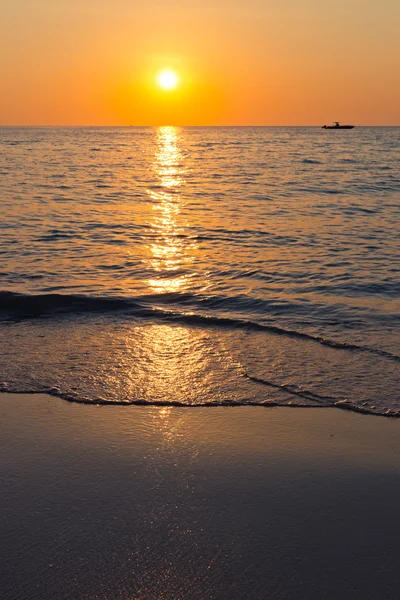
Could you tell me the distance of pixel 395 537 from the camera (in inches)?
152

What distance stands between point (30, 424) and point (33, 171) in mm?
37316

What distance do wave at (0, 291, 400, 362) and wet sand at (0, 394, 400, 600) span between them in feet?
10.2

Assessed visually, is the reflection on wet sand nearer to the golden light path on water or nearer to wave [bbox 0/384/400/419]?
the golden light path on water

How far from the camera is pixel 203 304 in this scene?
10398 mm

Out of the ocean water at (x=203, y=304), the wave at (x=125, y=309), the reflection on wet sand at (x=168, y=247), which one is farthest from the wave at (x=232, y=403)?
the reflection on wet sand at (x=168, y=247)

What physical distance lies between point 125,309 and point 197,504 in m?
5.90

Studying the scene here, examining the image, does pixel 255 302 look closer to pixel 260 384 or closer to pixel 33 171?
pixel 260 384

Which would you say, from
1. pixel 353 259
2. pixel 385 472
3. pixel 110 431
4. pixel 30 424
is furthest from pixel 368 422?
pixel 353 259

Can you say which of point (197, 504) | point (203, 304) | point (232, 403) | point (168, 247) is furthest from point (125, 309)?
point (168, 247)

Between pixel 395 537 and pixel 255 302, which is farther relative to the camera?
pixel 255 302

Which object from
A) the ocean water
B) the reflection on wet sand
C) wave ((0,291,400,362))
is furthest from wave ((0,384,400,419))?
the reflection on wet sand

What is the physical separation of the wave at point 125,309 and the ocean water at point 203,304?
3 cm

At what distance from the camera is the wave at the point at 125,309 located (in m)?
8.97

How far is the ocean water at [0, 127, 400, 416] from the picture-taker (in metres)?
6.59
